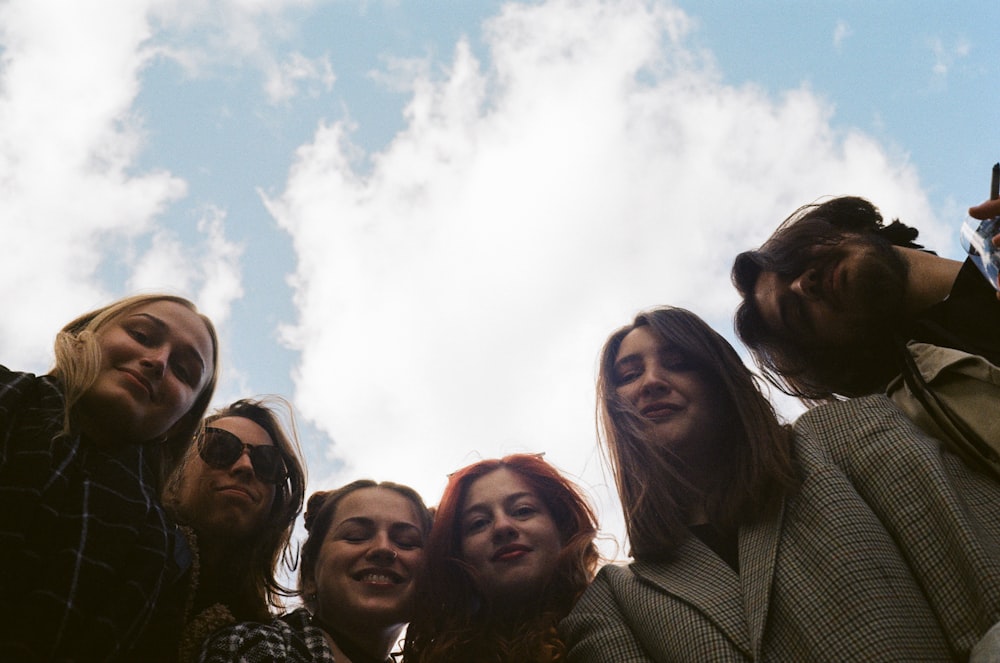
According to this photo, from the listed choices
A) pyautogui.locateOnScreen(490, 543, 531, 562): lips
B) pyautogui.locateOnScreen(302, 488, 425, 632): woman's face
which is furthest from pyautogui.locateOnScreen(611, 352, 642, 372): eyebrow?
pyautogui.locateOnScreen(302, 488, 425, 632): woman's face

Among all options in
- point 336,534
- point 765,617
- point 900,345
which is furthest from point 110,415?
point 900,345

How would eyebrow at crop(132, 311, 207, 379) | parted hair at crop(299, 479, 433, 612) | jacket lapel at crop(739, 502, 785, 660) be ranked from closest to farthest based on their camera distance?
1. jacket lapel at crop(739, 502, 785, 660)
2. eyebrow at crop(132, 311, 207, 379)
3. parted hair at crop(299, 479, 433, 612)

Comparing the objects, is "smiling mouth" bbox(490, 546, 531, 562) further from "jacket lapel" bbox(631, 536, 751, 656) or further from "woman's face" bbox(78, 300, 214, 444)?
"woman's face" bbox(78, 300, 214, 444)

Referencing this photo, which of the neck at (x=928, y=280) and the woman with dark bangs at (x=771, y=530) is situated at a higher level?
the neck at (x=928, y=280)

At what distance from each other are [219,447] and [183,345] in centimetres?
111

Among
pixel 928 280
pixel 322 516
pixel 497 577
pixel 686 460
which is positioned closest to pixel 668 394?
pixel 686 460

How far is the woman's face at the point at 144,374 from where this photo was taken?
10.4 feet

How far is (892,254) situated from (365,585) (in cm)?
334

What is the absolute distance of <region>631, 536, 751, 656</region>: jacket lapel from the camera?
2855mm

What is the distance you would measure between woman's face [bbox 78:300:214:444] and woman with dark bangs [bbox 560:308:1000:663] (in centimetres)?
206

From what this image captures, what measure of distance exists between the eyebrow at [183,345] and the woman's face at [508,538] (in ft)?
5.42

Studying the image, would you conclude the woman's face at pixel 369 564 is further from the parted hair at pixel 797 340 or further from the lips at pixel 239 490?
the parted hair at pixel 797 340

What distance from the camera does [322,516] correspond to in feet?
15.6

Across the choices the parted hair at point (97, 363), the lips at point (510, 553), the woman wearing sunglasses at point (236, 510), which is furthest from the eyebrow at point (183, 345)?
the lips at point (510, 553)
